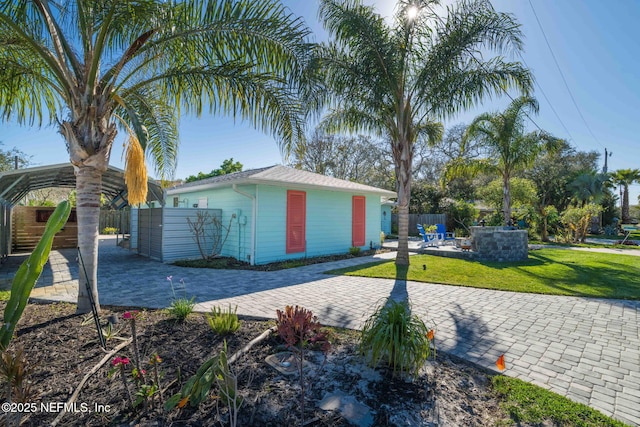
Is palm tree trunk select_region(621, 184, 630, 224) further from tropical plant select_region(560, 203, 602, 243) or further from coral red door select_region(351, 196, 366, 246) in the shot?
coral red door select_region(351, 196, 366, 246)

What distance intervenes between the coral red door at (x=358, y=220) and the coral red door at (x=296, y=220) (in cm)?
281

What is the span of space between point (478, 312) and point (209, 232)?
8944mm

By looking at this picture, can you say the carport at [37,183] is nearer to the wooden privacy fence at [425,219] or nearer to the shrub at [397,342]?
the shrub at [397,342]

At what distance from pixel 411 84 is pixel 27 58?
29.0 feet

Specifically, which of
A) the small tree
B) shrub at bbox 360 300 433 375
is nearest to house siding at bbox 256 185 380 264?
the small tree

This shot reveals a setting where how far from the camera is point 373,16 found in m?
8.13

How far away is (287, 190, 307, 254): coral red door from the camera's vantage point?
10.7 m

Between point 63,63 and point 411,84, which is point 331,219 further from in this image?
point 63,63

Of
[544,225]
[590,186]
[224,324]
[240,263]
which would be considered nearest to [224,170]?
[240,263]

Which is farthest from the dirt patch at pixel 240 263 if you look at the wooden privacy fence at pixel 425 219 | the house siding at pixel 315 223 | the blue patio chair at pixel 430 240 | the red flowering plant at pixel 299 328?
the wooden privacy fence at pixel 425 219

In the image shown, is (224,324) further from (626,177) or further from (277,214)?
(626,177)

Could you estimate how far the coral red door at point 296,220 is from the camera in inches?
421

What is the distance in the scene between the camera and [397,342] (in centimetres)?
284

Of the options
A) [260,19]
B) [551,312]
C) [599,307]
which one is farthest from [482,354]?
[260,19]
